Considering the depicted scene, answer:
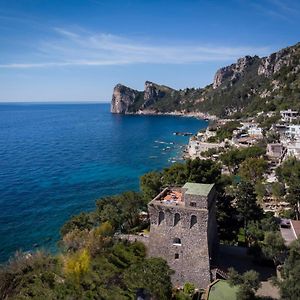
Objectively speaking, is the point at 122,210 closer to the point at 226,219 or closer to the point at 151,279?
the point at 226,219

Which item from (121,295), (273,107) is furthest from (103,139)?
(121,295)

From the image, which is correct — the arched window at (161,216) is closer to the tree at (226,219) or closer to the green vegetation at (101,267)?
the green vegetation at (101,267)

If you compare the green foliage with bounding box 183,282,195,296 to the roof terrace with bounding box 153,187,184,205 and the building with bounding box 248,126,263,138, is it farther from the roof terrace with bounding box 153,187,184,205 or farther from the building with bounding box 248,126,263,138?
the building with bounding box 248,126,263,138

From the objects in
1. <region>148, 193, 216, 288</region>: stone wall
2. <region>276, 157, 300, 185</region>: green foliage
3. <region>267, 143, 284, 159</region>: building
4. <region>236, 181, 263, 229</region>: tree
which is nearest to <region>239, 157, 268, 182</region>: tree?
<region>276, 157, 300, 185</region>: green foliage

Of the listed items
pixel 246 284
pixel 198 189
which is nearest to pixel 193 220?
pixel 198 189

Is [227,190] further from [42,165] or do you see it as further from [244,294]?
[42,165]
